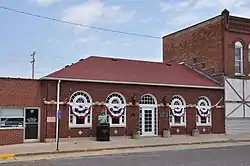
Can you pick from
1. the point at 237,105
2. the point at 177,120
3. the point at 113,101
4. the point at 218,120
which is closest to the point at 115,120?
the point at 113,101

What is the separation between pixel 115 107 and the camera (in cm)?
2662

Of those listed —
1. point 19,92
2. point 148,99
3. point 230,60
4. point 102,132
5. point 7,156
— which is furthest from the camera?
point 230,60

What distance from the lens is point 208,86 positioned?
30406 mm

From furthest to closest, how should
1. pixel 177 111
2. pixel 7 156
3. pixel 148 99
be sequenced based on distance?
1. pixel 177 111
2. pixel 148 99
3. pixel 7 156

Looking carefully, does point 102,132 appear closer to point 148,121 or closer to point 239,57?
point 148,121

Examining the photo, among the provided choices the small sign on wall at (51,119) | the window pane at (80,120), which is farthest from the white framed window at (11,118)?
the window pane at (80,120)

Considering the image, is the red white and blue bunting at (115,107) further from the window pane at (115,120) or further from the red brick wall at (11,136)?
the red brick wall at (11,136)

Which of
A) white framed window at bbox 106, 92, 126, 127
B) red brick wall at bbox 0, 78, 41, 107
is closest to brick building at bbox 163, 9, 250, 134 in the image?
white framed window at bbox 106, 92, 126, 127

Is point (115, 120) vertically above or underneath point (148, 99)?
underneath

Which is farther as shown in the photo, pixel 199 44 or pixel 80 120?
pixel 199 44

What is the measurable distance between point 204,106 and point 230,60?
480 cm

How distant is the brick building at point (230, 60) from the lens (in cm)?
3181

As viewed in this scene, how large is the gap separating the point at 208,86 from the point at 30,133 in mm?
14190

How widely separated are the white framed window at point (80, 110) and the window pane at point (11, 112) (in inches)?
125
